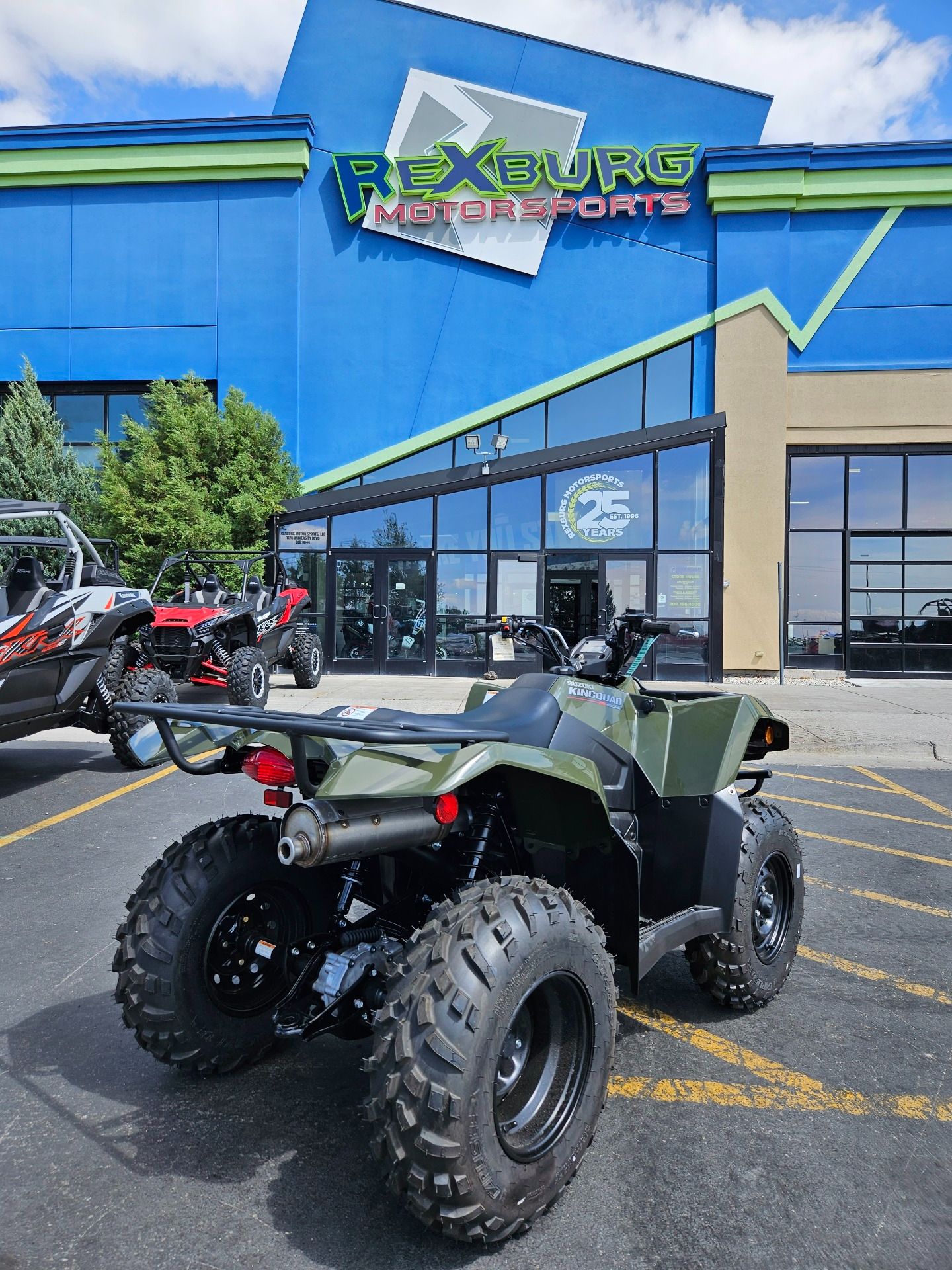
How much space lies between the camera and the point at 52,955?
12.2ft

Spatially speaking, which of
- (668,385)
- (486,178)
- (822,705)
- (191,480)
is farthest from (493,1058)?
(486,178)

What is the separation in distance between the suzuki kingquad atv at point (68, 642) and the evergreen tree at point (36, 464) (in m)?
9.15

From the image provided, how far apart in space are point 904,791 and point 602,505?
1019cm

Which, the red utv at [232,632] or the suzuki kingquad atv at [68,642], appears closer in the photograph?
the suzuki kingquad atv at [68,642]

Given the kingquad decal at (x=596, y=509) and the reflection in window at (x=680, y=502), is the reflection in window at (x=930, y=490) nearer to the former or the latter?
the reflection in window at (x=680, y=502)

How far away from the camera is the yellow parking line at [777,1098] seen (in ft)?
8.66

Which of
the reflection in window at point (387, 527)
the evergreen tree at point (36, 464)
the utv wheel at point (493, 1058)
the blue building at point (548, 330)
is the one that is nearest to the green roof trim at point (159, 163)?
the blue building at point (548, 330)

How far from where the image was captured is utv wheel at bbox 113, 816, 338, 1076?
8.26ft

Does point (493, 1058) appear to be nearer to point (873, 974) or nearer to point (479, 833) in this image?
point (479, 833)

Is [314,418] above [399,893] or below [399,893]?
above

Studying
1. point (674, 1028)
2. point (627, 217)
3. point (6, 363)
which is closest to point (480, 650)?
point (627, 217)

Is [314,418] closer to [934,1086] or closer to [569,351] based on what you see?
[569,351]

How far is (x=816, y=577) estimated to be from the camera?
1734cm

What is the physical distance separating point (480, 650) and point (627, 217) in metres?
9.32
